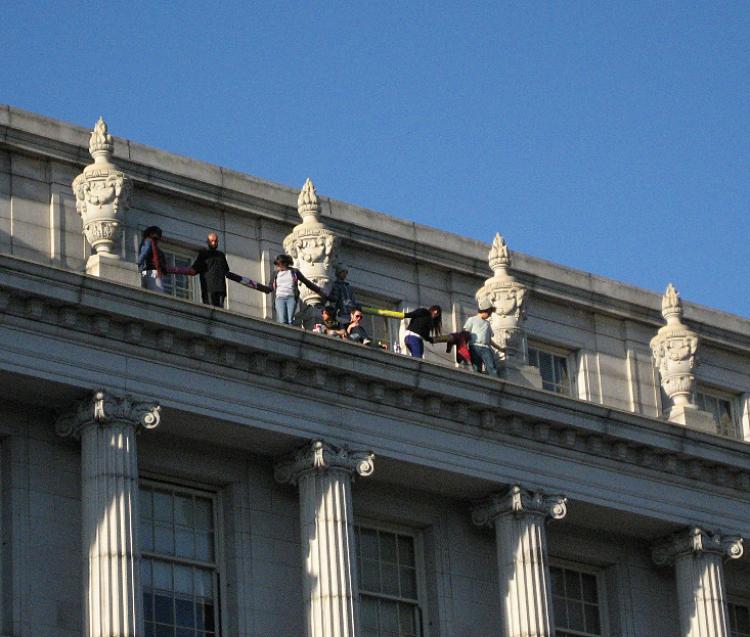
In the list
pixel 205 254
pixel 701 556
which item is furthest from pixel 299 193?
pixel 701 556

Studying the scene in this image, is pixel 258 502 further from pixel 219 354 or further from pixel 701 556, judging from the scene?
pixel 701 556

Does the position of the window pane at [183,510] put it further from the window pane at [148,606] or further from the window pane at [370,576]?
the window pane at [370,576]

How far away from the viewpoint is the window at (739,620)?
53.5m

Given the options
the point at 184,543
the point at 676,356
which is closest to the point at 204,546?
the point at 184,543

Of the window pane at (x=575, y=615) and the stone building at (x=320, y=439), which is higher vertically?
the stone building at (x=320, y=439)

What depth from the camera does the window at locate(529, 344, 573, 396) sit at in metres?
52.9

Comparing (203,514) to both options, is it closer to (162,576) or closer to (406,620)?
(162,576)

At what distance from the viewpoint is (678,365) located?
52969 millimetres

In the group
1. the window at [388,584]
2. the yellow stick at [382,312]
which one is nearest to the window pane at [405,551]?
the window at [388,584]

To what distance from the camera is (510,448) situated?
4919cm

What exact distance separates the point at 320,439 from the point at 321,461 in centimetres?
40

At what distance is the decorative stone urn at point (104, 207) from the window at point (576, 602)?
11.1 m

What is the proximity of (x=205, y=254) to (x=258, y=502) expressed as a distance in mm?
4489

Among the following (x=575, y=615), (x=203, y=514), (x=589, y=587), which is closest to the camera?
(x=203, y=514)
